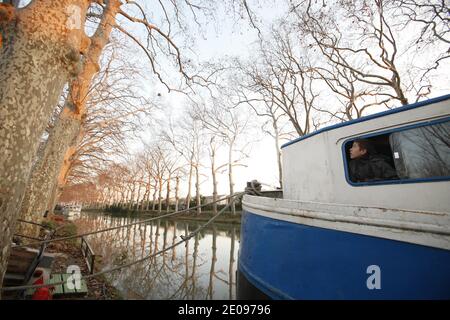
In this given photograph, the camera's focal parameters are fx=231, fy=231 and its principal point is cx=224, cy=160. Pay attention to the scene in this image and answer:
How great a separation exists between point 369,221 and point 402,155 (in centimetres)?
108

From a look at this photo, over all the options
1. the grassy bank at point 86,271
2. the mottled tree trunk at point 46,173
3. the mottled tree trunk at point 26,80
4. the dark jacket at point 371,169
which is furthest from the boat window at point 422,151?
the mottled tree trunk at point 46,173

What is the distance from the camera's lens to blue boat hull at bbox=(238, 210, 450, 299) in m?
2.30

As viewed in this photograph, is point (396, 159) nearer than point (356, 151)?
Yes

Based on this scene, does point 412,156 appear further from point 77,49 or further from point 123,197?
point 123,197

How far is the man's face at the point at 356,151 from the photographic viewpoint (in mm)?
3457

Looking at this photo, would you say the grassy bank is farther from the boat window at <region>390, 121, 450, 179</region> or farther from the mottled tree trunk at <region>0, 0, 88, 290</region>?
the boat window at <region>390, 121, 450, 179</region>

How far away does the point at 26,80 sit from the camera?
2.04 meters

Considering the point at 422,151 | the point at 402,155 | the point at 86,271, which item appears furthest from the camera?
the point at 86,271

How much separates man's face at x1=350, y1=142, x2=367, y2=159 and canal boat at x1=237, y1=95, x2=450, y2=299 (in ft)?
0.27

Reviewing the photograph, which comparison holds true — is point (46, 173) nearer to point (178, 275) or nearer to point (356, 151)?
point (178, 275)

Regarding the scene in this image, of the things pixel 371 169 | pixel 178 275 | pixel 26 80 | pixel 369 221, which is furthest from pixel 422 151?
pixel 178 275

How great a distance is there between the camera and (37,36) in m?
2.16

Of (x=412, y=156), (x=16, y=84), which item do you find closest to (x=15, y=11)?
(x=16, y=84)

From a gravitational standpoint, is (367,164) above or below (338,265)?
above
